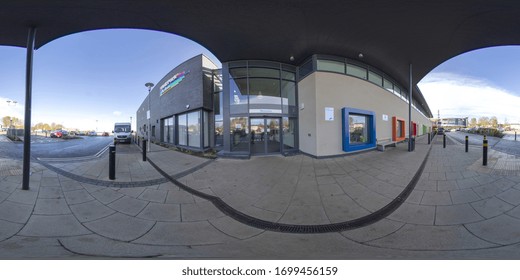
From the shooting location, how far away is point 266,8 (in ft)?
17.6

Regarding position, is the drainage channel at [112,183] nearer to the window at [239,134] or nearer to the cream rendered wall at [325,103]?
the window at [239,134]

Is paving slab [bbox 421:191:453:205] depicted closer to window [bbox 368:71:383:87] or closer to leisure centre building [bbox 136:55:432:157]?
leisure centre building [bbox 136:55:432:157]

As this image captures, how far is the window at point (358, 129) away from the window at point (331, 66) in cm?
178

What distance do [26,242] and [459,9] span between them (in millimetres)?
10234

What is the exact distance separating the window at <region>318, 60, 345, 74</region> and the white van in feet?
52.9

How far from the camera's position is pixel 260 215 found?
3.42m

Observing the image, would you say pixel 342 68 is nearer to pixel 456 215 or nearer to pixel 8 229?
pixel 456 215

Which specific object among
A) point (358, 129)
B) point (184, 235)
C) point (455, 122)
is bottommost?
point (184, 235)

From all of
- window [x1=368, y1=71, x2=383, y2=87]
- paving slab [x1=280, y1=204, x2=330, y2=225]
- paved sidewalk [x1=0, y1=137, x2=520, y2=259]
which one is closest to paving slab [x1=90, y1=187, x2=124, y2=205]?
paved sidewalk [x1=0, y1=137, x2=520, y2=259]

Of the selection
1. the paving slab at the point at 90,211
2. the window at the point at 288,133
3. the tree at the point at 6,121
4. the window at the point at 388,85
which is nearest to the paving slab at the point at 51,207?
the paving slab at the point at 90,211

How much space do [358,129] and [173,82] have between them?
1229cm

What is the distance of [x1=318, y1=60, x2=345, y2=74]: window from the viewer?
28.1ft

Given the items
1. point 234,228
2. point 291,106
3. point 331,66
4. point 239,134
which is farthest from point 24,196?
point 331,66

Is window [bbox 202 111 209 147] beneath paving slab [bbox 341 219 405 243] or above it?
above
